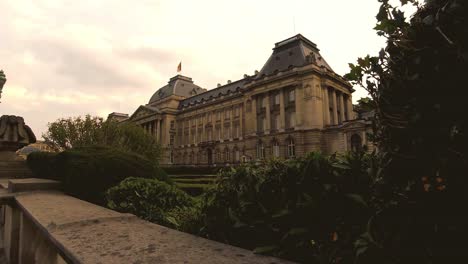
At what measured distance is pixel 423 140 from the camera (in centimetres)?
134

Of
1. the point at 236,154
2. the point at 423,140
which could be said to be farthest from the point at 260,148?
the point at 423,140

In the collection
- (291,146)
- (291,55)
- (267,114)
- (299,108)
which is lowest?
(291,146)

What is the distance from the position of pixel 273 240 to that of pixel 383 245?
122 centimetres

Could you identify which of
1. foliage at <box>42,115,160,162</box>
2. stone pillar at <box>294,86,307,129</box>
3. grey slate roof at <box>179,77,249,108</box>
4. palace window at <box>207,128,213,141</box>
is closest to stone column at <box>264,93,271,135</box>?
stone pillar at <box>294,86,307,129</box>

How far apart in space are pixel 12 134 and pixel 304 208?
1704 centimetres

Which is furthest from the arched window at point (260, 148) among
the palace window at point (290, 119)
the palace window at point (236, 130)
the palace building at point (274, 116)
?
the palace window at point (236, 130)

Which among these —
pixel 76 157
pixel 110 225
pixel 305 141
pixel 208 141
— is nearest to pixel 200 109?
pixel 208 141

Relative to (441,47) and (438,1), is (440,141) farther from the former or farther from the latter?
(438,1)

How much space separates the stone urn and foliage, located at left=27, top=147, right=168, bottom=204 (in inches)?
344

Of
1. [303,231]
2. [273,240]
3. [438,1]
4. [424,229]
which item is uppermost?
[438,1]

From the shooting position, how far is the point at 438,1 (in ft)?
4.70

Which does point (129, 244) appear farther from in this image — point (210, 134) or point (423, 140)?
point (210, 134)

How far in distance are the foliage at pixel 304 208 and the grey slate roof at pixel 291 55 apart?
4096 cm

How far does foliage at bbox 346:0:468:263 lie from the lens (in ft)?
4.10
